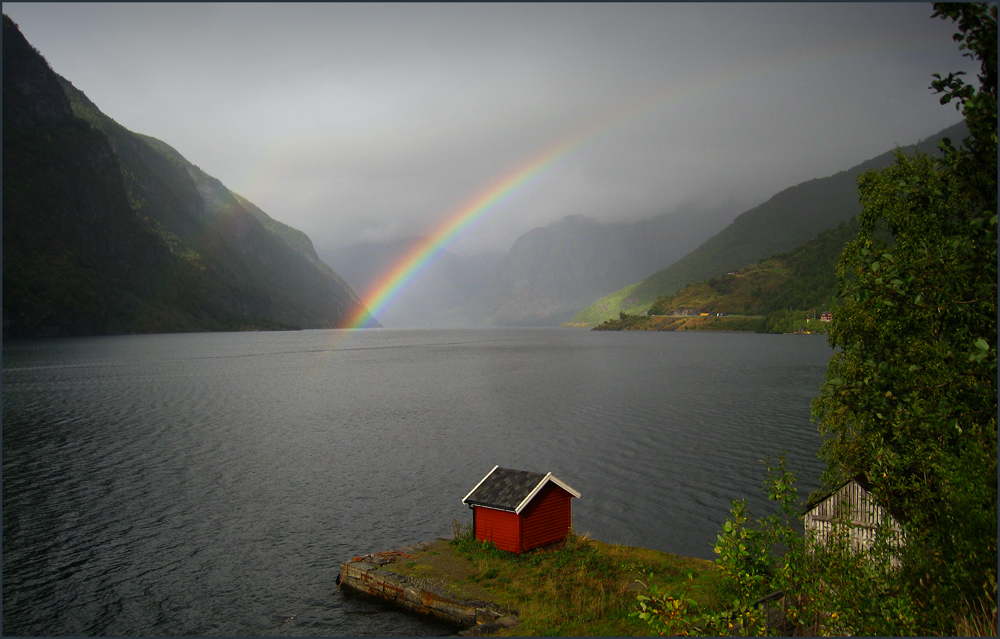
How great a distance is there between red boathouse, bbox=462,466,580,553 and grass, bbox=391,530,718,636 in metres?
0.69

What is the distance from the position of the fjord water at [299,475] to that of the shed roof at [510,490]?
6691mm

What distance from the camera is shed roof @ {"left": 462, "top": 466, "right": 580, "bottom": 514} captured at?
95.5ft

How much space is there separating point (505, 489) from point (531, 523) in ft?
7.38

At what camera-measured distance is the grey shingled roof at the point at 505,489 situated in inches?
1156

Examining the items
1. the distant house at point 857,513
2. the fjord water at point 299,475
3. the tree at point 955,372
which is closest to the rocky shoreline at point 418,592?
the fjord water at point 299,475

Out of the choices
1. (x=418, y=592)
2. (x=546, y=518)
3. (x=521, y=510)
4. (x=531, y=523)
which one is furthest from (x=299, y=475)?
(x=521, y=510)

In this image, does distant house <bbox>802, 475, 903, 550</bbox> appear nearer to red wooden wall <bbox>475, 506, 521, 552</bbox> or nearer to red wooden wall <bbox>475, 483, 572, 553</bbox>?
red wooden wall <bbox>475, 483, 572, 553</bbox>

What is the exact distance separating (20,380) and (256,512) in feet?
317

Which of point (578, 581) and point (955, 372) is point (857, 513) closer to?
point (578, 581)

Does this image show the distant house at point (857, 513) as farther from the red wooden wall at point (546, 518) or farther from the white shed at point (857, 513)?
the red wooden wall at point (546, 518)

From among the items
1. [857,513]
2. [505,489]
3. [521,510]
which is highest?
[857,513]

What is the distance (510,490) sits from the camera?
30297 millimetres

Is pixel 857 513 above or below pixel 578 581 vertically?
above

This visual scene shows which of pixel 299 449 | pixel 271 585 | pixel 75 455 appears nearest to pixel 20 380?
pixel 75 455
